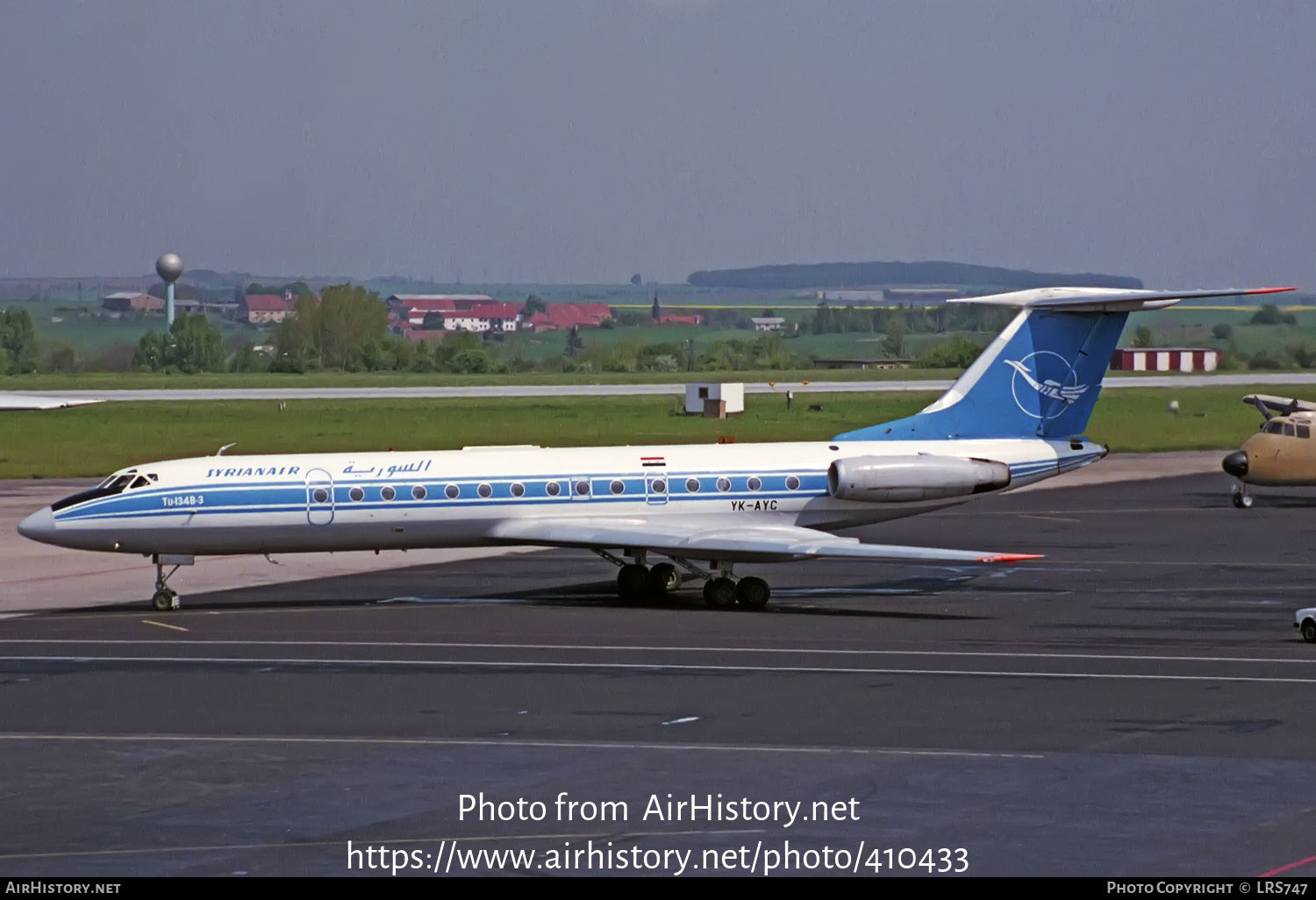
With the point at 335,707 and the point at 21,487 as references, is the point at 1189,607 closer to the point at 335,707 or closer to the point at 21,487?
the point at 335,707

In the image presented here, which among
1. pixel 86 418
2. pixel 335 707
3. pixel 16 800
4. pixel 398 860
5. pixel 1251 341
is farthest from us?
pixel 1251 341

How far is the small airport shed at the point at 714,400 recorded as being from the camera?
96250 mm

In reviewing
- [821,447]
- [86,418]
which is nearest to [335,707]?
[821,447]

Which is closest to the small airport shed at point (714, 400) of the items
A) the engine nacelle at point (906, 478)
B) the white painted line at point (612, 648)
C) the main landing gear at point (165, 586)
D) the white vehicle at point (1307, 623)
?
the engine nacelle at point (906, 478)

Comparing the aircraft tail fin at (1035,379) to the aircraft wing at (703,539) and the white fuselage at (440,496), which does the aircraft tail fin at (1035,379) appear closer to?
the white fuselage at (440,496)

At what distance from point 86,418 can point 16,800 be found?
8432 cm

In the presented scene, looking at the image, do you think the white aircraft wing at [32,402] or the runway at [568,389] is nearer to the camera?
the white aircraft wing at [32,402]

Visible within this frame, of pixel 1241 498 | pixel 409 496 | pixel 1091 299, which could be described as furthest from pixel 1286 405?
pixel 409 496

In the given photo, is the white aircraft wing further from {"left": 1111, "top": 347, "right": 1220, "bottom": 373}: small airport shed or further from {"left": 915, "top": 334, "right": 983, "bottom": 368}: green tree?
{"left": 1111, "top": 347, "right": 1220, "bottom": 373}: small airport shed

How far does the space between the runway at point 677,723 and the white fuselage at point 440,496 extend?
138 cm

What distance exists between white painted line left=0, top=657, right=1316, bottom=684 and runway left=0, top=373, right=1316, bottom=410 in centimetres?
8643

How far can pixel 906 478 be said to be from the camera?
33.8 meters

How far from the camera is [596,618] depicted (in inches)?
1258

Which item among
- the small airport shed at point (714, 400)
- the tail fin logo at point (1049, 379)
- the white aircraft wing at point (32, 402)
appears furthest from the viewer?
the small airport shed at point (714, 400)
